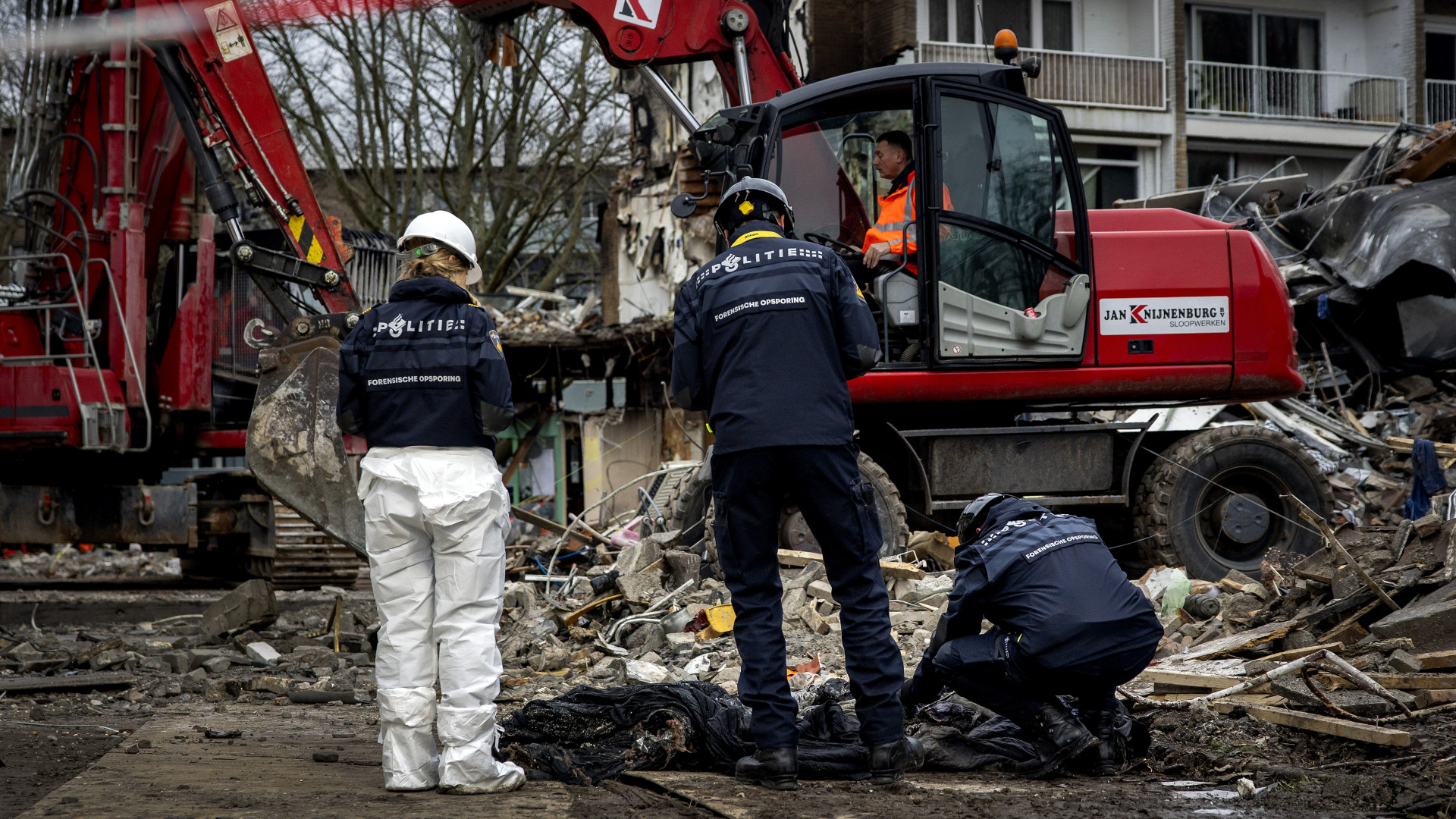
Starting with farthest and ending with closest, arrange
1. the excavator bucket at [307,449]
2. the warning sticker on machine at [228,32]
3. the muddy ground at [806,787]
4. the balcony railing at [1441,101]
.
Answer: the balcony railing at [1441,101]
the warning sticker on machine at [228,32]
the excavator bucket at [307,449]
the muddy ground at [806,787]

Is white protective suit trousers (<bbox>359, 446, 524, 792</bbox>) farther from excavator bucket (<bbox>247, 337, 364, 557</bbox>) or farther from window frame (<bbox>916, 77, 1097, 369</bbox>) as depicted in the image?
window frame (<bbox>916, 77, 1097, 369</bbox>)

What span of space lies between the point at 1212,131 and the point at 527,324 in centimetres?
1362

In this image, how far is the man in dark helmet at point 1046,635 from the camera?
4.16m

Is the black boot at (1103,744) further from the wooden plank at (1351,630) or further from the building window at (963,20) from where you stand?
the building window at (963,20)

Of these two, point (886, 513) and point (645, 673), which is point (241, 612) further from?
point (886, 513)

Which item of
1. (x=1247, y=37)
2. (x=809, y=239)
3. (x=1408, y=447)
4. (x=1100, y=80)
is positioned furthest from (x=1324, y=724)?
(x=1247, y=37)

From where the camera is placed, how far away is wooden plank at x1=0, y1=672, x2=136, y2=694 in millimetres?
6281

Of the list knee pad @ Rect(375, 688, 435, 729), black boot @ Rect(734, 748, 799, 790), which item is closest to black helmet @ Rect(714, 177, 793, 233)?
black boot @ Rect(734, 748, 799, 790)

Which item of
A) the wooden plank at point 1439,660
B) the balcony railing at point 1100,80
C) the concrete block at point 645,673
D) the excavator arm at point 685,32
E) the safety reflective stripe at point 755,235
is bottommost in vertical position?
the concrete block at point 645,673

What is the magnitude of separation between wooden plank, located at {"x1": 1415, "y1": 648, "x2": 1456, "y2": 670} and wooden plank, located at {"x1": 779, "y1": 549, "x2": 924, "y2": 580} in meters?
2.64

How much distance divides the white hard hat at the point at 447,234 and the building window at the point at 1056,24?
21.4 m

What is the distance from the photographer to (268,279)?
784cm

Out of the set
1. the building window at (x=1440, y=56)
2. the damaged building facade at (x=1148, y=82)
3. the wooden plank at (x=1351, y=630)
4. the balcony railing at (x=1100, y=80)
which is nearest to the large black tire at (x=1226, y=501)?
the wooden plank at (x=1351, y=630)

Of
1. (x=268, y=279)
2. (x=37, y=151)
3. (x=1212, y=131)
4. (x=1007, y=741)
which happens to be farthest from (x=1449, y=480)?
(x=1212, y=131)
